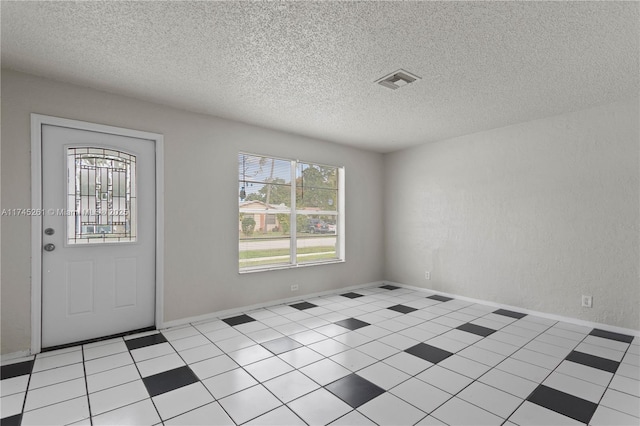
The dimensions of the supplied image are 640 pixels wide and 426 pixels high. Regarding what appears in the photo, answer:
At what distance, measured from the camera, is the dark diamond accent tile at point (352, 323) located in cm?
366

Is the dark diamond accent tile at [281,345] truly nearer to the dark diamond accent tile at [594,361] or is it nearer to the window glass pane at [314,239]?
the window glass pane at [314,239]

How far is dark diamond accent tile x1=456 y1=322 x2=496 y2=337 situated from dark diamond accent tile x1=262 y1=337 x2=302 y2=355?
196cm

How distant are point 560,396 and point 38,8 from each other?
444 centimetres

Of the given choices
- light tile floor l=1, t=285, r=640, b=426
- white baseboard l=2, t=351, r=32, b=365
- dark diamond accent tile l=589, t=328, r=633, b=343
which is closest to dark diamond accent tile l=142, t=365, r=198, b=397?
light tile floor l=1, t=285, r=640, b=426

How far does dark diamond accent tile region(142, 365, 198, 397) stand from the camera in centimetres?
231

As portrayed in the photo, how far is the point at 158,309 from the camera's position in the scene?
11.8 feet

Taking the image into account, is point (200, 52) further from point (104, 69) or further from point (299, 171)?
point (299, 171)

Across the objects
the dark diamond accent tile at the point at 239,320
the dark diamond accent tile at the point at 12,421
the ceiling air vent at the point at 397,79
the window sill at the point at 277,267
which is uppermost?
the ceiling air vent at the point at 397,79

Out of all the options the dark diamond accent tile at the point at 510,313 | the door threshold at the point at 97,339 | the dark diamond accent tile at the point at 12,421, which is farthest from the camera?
the dark diamond accent tile at the point at 510,313

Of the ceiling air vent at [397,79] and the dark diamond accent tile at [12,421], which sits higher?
the ceiling air vent at [397,79]

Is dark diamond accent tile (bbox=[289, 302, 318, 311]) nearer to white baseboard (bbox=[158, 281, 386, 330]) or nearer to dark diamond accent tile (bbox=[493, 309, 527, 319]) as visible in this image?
white baseboard (bbox=[158, 281, 386, 330])

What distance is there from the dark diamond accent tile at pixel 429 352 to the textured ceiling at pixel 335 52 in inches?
104

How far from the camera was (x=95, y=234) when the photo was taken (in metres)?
3.27

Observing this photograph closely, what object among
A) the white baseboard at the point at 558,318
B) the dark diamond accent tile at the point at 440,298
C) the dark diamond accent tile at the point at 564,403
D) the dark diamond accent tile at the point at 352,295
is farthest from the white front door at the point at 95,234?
the white baseboard at the point at 558,318
